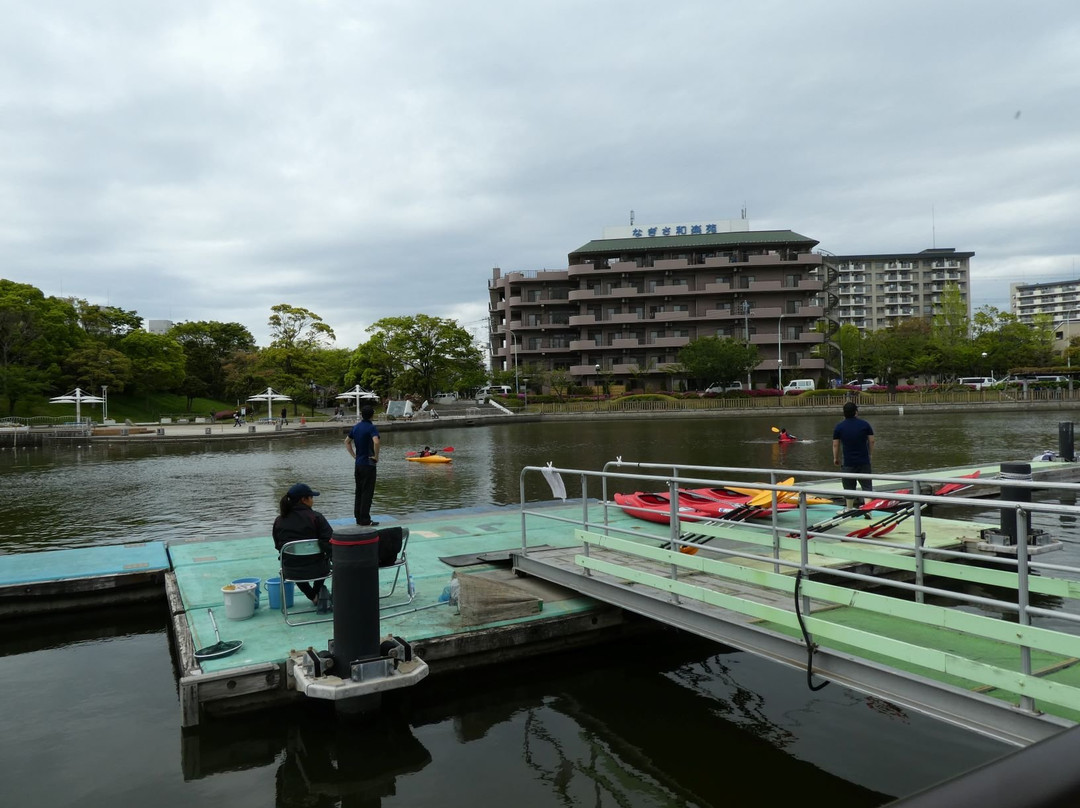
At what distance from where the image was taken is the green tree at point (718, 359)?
240 feet

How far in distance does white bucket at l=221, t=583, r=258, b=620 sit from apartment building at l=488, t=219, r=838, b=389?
72297mm

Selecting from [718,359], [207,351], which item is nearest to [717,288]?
[718,359]

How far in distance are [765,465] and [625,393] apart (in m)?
54.1

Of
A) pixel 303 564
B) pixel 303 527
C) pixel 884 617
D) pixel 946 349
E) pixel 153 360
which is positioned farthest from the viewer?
pixel 946 349

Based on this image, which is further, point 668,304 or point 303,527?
point 668,304

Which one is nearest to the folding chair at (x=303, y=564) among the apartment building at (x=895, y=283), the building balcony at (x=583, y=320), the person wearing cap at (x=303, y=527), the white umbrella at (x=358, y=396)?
the person wearing cap at (x=303, y=527)

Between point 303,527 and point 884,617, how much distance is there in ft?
19.6

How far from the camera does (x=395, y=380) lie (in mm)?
76438

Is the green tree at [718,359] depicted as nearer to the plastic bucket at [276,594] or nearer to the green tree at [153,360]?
the green tree at [153,360]


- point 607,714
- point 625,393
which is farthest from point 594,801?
point 625,393

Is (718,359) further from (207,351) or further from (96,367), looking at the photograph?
(207,351)

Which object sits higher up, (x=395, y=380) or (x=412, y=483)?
(x=395, y=380)

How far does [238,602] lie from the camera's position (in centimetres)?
810

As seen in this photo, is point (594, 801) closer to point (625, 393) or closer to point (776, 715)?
point (776, 715)
